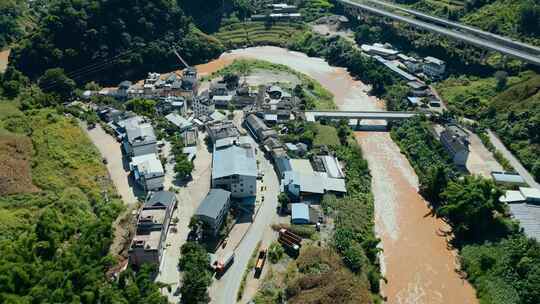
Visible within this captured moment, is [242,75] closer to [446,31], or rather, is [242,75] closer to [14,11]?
[446,31]

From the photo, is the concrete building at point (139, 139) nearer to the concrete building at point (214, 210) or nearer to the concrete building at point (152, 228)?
the concrete building at point (152, 228)

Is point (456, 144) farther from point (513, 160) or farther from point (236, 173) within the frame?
point (236, 173)

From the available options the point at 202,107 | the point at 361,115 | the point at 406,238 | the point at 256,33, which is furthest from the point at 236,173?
the point at 256,33

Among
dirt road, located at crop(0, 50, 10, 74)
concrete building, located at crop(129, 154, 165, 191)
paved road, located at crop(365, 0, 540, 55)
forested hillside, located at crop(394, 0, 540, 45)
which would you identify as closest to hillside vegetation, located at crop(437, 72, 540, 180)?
paved road, located at crop(365, 0, 540, 55)

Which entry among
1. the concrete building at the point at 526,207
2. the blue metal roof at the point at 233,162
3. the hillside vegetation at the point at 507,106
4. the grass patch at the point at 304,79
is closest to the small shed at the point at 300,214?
the blue metal roof at the point at 233,162

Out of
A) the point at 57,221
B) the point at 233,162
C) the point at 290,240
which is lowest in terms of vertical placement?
the point at 290,240

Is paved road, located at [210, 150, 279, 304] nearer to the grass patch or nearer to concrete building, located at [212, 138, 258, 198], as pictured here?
concrete building, located at [212, 138, 258, 198]
